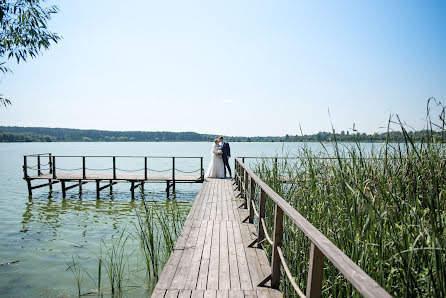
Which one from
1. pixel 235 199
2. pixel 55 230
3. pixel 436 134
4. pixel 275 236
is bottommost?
pixel 55 230

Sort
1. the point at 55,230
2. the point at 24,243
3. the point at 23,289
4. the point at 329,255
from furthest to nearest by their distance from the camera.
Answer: the point at 55,230, the point at 24,243, the point at 23,289, the point at 329,255

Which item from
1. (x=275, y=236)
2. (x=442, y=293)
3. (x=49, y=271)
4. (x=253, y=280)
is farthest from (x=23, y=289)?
(x=442, y=293)

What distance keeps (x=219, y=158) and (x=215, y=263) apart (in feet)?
29.7

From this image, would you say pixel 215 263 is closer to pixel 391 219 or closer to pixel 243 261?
pixel 243 261

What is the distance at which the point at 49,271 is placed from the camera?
5.60 meters

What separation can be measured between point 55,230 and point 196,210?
182 inches

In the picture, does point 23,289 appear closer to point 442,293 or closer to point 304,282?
point 304,282

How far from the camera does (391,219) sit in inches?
78.6

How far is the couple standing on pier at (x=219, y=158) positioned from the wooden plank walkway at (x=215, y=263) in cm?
623

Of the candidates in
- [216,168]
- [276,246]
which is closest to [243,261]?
[276,246]

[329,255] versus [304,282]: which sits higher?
[329,255]

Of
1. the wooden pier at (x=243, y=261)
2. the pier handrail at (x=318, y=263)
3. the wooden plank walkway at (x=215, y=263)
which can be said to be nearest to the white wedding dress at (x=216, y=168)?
the wooden plank walkway at (x=215, y=263)

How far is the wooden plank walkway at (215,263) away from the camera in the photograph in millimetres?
2818

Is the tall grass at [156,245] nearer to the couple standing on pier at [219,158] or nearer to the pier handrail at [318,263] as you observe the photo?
the pier handrail at [318,263]
